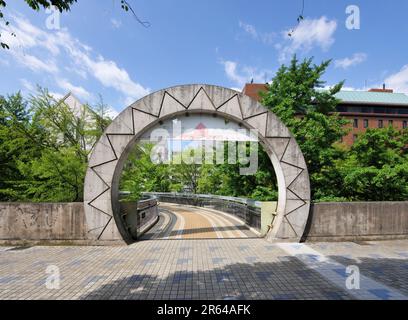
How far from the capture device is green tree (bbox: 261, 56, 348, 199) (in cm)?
1203

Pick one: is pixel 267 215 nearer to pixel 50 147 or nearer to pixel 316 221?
pixel 316 221

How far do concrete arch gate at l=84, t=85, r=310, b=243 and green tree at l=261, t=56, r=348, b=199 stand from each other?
4.77m

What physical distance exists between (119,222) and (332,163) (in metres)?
11.9

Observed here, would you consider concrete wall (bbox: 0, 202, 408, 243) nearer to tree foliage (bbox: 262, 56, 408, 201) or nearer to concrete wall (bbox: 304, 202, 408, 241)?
concrete wall (bbox: 304, 202, 408, 241)

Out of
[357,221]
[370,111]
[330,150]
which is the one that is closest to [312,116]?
[330,150]

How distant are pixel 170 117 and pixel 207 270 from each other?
5.33 m

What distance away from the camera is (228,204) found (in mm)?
16422

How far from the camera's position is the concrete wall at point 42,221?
7430 millimetres

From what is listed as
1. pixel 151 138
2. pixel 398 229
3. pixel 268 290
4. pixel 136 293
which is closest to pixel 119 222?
pixel 151 138

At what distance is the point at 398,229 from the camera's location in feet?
26.8

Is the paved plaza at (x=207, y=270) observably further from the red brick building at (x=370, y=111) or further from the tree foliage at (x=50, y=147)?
the red brick building at (x=370, y=111)

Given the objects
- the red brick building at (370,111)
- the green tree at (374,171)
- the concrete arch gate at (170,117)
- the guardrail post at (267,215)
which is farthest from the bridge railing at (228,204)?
the red brick building at (370,111)

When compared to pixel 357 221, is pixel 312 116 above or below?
above

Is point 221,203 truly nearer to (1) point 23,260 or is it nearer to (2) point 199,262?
(2) point 199,262
